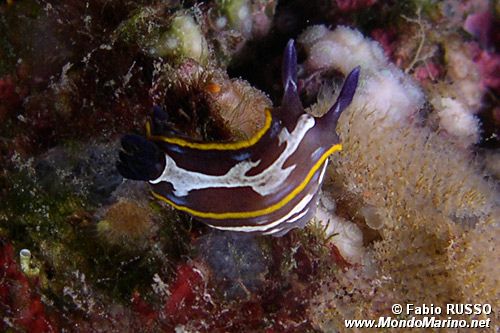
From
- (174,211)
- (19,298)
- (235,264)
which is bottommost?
(19,298)

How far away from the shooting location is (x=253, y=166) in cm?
283

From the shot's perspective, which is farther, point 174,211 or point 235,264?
point 174,211

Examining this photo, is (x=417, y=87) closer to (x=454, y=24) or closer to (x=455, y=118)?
(x=455, y=118)

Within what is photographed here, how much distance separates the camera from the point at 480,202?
3.43m

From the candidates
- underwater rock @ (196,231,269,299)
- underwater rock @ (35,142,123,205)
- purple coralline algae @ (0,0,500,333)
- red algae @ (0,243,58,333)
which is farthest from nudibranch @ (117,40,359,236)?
red algae @ (0,243,58,333)

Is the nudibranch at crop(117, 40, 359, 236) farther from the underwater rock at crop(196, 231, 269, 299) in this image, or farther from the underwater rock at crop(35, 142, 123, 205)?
the underwater rock at crop(35, 142, 123, 205)

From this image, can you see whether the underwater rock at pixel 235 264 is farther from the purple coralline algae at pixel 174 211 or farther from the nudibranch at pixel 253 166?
the nudibranch at pixel 253 166

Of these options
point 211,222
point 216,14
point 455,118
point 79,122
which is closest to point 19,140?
point 79,122

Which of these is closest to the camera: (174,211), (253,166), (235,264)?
(253,166)

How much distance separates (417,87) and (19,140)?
3.84 m

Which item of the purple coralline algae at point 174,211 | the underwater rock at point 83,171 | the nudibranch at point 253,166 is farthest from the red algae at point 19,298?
the nudibranch at point 253,166

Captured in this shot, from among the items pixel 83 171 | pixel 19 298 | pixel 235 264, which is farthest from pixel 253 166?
pixel 19 298

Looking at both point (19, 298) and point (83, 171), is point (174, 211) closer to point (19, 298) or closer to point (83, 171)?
point (83, 171)

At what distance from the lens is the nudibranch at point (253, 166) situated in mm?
2785
